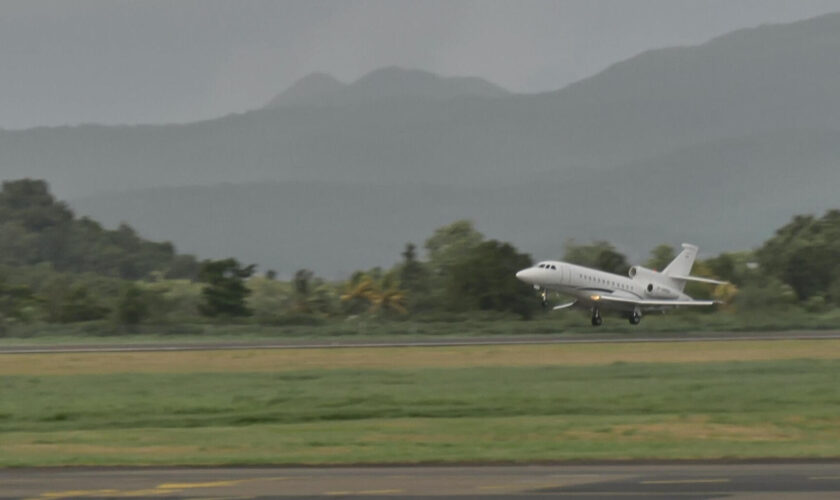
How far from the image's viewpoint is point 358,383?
4084 cm

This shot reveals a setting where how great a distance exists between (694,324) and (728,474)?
166 ft

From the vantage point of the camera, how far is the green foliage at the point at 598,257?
97.9m

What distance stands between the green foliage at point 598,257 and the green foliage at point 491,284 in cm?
1194

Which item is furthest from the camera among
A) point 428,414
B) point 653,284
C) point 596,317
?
point 653,284

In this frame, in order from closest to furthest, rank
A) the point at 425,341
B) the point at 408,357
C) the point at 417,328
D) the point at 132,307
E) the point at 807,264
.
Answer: the point at 408,357 < the point at 425,341 < the point at 417,328 < the point at 132,307 < the point at 807,264

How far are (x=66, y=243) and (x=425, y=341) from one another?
125 m

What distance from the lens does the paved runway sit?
1915cm

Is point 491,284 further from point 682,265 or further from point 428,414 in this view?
point 428,414

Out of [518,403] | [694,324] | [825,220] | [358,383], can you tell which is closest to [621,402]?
[518,403]

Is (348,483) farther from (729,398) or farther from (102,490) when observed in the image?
(729,398)

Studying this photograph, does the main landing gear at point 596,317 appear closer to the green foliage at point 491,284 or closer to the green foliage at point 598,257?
the green foliage at point 491,284

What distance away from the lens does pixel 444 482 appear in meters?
20.9

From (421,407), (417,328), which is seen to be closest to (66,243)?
(417,328)

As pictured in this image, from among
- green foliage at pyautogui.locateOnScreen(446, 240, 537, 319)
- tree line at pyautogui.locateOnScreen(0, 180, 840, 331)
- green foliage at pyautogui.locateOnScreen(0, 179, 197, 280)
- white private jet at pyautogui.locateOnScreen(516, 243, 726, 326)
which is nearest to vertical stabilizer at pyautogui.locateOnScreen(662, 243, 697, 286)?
tree line at pyautogui.locateOnScreen(0, 180, 840, 331)
